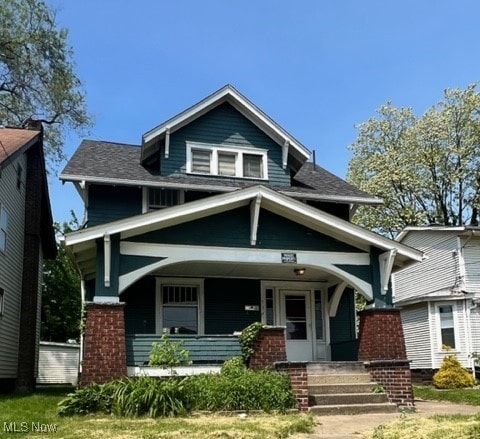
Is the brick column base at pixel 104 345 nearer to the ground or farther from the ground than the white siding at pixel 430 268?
nearer to the ground

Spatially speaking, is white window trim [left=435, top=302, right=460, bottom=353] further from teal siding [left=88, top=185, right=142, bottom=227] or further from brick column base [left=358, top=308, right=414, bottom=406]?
teal siding [left=88, top=185, right=142, bottom=227]

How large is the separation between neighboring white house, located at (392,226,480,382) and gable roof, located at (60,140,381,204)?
6.48 meters

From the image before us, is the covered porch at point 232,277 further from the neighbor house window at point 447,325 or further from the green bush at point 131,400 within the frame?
the neighbor house window at point 447,325

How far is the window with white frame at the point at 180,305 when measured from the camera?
14.2 metres

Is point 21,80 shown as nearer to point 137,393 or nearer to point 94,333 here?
point 94,333

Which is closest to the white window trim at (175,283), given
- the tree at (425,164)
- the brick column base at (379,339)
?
the brick column base at (379,339)

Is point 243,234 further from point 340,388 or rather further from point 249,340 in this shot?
point 340,388

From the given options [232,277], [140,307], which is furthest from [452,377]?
[140,307]

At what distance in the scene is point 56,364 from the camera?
2445cm

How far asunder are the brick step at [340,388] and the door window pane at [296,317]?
381 cm

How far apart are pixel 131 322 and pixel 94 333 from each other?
10.9 feet

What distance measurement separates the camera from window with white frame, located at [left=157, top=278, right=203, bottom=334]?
46.6 ft

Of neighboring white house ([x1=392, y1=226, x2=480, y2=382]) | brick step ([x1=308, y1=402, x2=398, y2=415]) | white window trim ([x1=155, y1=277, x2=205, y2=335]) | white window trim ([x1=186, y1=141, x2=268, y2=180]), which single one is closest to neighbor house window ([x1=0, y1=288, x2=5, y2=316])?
white window trim ([x1=155, y1=277, x2=205, y2=335])

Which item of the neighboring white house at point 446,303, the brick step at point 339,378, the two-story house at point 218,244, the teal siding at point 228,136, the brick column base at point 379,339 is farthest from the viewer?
the neighboring white house at point 446,303
